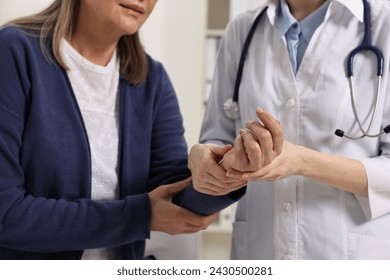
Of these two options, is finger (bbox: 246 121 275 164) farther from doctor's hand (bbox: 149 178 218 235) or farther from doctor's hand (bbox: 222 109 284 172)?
doctor's hand (bbox: 149 178 218 235)

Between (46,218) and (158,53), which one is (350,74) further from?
(158,53)

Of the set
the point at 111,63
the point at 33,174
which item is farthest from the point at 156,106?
the point at 33,174

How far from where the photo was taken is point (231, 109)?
955mm

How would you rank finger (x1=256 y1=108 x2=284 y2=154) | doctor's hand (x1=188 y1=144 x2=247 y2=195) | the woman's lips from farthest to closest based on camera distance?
1. the woman's lips
2. doctor's hand (x1=188 y1=144 x2=247 y2=195)
3. finger (x1=256 y1=108 x2=284 y2=154)

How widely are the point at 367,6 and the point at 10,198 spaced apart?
0.66 metres

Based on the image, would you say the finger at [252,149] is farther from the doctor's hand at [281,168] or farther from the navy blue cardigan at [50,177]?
the navy blue cardigan at [50,177]

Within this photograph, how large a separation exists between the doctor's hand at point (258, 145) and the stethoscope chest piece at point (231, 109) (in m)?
0.21

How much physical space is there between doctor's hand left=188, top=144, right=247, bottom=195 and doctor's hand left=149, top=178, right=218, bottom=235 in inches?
3.0

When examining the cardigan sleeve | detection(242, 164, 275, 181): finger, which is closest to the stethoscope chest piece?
the cardigan sleeve

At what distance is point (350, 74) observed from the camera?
0.82 m

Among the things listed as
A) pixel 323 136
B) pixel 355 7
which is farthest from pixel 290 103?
pixel 355 7

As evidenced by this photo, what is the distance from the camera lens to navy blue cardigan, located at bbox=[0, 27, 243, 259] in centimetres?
82

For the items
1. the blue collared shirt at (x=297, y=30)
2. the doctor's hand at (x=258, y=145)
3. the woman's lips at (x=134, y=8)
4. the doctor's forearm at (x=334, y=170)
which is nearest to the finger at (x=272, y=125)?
the doctor's hand at (x=258, y=145)

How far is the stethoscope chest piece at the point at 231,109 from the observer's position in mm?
952
